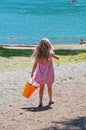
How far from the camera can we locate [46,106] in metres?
9.83

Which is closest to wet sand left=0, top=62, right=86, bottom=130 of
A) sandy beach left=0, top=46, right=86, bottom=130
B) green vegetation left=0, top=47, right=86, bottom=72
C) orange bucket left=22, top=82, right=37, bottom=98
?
sandy beach left=0, top=46, right=86, bottom=130

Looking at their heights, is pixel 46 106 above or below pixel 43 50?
below

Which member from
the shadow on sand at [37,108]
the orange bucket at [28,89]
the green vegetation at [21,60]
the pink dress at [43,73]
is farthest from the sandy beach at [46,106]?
the green vegetation at [21,60]

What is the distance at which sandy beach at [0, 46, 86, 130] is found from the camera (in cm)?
838

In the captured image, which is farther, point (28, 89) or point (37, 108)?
point (28, 89)

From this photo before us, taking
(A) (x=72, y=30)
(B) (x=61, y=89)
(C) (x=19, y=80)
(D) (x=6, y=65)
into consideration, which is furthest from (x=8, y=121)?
(A) (x=72, y=30)

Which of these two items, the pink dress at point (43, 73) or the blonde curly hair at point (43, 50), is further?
the pink dress at point (43, 73)

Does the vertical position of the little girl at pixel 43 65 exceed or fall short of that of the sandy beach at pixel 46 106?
it exceeds it

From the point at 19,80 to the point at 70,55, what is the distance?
7.52 meters

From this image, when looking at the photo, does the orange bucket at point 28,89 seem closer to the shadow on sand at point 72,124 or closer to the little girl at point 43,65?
the little girl at point 43,65

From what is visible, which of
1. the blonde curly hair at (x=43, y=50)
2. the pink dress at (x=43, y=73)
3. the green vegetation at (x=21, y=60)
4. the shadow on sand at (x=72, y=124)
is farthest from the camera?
the green vegetation at (x=21, y=60)

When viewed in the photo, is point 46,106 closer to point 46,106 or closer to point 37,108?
point 46,106

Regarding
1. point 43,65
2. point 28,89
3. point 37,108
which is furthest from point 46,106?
point 43,65

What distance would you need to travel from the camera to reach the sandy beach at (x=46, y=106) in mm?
8375
